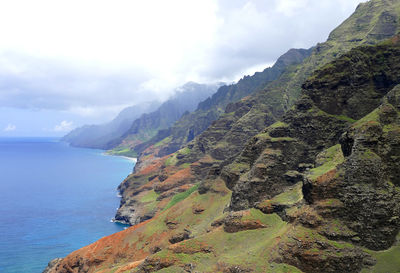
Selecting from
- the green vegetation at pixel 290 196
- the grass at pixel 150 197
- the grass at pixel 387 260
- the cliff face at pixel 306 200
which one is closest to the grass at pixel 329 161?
the cliff face at pixel 306 200

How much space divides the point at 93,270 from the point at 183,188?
7553cm

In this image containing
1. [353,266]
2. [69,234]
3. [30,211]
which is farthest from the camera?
[30,211]

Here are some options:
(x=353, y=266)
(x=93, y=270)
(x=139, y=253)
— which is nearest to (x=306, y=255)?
(x=353, y=266)

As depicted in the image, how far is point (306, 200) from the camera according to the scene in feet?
189

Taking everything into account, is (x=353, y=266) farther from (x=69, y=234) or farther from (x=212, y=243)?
(x=69, y=234)

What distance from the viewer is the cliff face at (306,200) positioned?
1875 inches

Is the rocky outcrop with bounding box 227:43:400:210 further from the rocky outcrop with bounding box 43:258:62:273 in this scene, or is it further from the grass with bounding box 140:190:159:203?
the grass with bounding box 140:190:159:203

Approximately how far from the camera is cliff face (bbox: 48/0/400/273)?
A: 4762cm

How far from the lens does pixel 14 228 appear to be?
145 metres

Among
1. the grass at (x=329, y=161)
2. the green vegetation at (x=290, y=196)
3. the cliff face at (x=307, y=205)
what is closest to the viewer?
the cliff face at (x=307, y=205)

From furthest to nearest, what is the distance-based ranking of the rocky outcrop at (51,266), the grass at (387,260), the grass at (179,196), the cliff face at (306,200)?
the grass at (179,196) → the rocky outcrop at (51,266) → the cliff face at (306,200) → the grass at (387,260)

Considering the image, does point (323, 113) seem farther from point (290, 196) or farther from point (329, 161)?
point (290, 196)

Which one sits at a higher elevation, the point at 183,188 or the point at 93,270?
the point at 183,188

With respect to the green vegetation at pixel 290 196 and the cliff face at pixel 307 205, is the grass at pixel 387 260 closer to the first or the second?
the cliff face at pixel 307 205
